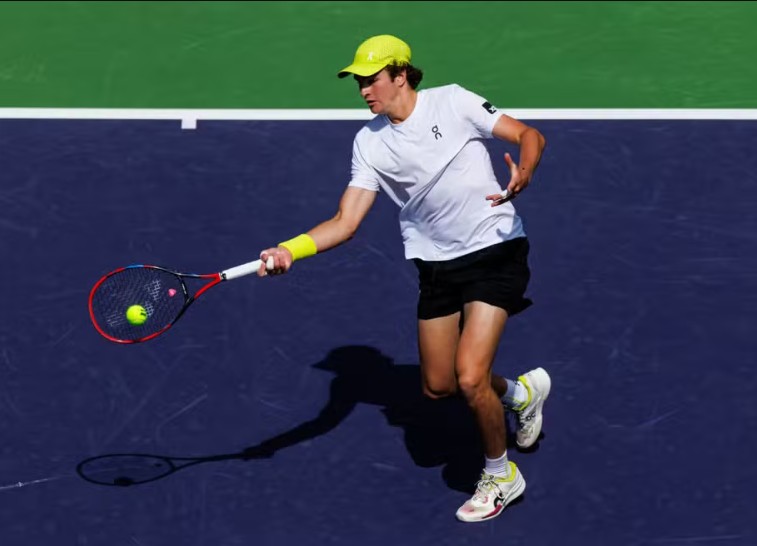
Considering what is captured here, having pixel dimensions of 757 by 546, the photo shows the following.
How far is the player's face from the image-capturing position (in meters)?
10.2

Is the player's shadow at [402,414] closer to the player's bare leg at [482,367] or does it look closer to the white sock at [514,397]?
the white sock at [514,397]

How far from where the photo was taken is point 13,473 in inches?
416

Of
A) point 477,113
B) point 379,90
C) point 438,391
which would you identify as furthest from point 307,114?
point 438,391

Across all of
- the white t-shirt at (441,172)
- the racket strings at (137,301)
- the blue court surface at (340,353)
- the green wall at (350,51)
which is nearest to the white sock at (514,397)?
the blue court surface at (340,353)

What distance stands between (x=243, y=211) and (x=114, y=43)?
9.65ft

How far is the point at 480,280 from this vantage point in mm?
10305

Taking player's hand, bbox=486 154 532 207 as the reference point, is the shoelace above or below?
below

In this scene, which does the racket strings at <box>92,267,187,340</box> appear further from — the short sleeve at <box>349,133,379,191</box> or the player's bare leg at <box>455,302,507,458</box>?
the player's bare leg at <box>455,302,507,458</box>

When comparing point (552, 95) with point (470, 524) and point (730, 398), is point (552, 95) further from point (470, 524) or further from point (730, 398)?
point (470, 524)

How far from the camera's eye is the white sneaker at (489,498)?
10.2 m

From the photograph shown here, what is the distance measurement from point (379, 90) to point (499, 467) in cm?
224

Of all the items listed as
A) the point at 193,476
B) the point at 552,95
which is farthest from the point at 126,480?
the point at 552,95

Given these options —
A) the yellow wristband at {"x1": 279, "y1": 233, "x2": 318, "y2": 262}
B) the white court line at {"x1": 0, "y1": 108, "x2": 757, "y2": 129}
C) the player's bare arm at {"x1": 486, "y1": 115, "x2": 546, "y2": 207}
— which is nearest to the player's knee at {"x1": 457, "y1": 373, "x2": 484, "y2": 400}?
the player's bare arm at {"x1": 486, "y1": 115, "x2": 546, "y2": 207}

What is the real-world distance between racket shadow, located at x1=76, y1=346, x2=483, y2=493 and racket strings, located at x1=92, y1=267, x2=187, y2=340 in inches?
29.8
